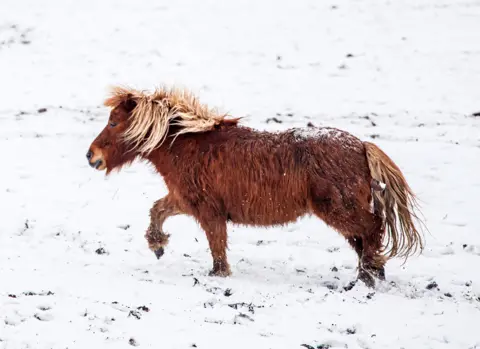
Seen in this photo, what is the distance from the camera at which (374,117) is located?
14781 millimetres

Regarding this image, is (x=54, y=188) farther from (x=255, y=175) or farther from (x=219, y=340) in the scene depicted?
(x=219, y=340)

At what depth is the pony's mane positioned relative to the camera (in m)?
8.67

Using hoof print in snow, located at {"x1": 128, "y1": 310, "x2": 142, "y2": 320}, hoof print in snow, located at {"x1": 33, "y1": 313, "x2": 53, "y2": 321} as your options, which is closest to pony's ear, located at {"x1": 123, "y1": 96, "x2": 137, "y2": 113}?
hoof print in snow, located at {"x1": 128, "y1": 310, "x2": 142, "y2": 320}

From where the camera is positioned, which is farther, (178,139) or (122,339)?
(178,139)

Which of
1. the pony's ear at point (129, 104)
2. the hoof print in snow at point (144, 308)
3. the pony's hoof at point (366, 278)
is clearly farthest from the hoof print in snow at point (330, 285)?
the pony's ear at point (129, 104)

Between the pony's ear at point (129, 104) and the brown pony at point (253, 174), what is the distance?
0.01m

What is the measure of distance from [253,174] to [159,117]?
4.51 ft

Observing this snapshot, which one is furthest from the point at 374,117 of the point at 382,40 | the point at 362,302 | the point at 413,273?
the point at 362,302

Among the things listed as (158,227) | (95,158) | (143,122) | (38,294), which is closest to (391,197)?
(158,227)

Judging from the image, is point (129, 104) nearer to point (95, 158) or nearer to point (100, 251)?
point (95, 158)

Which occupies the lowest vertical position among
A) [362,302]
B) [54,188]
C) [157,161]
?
[54,188]

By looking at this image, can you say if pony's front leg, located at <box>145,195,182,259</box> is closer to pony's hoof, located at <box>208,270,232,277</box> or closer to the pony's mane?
the pony's mane

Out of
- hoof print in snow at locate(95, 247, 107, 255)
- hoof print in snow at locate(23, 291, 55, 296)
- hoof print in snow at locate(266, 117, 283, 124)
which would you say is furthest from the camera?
hoof print in snow at locate(266, 117, 283, 124)

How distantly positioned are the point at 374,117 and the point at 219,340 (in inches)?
371
